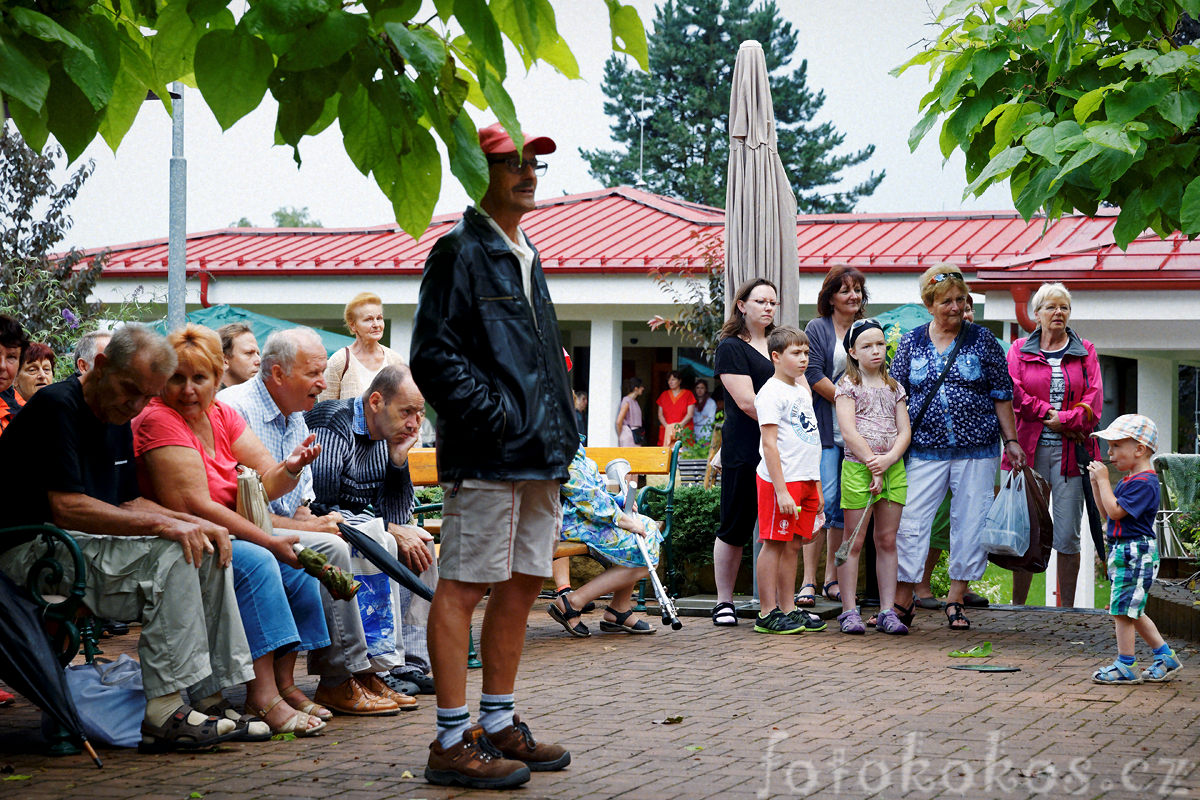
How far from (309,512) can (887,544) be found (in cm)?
393

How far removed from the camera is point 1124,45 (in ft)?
21.3

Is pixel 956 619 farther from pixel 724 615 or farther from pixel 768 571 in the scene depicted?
pixel 724 615

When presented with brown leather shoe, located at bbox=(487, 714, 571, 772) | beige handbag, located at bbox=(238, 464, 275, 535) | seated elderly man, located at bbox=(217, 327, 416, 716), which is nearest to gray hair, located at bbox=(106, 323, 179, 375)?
beige handbag, located at bbox=(238, 464, 275, 535)

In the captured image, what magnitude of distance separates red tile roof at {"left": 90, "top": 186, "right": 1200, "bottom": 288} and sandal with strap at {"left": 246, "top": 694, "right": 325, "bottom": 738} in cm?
1246

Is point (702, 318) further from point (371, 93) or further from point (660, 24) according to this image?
point (660, 24)

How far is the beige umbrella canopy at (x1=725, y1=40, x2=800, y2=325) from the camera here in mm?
9883

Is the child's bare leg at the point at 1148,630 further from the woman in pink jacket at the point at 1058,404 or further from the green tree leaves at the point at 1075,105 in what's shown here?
the woman in pink jacket at the point at 1058,404

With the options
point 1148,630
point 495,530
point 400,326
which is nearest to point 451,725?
point 495,530

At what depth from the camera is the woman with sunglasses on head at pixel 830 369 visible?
29.1 ft

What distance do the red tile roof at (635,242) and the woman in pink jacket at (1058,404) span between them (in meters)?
7.30

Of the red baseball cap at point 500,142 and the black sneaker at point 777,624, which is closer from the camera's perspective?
the red baseball cap at point 500,142

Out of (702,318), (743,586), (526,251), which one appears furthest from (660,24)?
(526,251)

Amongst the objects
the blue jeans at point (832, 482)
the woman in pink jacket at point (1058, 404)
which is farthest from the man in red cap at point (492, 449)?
the woman in pink jacket at point (1058, 404)

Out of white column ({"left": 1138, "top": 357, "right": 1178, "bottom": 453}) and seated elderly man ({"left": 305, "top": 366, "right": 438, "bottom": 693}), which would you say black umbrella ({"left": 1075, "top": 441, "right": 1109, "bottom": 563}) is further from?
white column ({"left": 1138, "top": 357, "right": 1178, "bottom": 453})
